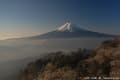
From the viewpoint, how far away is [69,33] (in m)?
4.98

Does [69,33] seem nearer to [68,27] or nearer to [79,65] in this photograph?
[68,27]

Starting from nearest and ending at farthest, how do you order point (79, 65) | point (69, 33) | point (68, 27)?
point (79, 65) < point (68, 27) < point (69, 33)

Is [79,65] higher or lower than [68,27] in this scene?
lower

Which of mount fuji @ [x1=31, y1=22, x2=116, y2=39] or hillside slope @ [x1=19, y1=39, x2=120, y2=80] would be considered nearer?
hillside slope @ [x1=19, y1=39, x2=120, y2=80]

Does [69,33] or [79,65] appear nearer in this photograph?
[79,65]

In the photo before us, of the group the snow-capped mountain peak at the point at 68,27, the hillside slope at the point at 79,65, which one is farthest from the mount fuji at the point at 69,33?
the hillside slope at the point at 79,65

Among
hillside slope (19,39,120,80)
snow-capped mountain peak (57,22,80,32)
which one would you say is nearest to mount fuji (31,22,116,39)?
snow-capped mountain peak (57,22,80,32)

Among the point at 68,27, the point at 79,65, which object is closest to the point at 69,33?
the point at 68,27

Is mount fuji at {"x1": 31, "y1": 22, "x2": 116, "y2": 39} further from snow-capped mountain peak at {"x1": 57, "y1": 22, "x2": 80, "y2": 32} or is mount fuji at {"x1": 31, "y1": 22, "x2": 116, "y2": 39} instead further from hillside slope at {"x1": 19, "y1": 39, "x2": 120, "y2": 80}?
hillside slope at {"x1": 19, "y1": 39, "x2": 120, "y2": 80}

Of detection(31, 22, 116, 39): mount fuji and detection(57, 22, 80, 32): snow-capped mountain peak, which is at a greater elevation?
detection(57, 22, 80, 32): snow-capped mountain peak

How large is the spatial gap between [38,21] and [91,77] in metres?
1.06

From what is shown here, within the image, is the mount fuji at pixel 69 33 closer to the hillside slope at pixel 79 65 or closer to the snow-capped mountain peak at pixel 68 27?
the snow-capped mountain peak at pixel 68 27

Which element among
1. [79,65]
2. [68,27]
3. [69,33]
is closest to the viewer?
[79,65]

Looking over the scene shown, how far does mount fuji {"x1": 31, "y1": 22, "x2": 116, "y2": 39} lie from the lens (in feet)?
Result: 16.0
